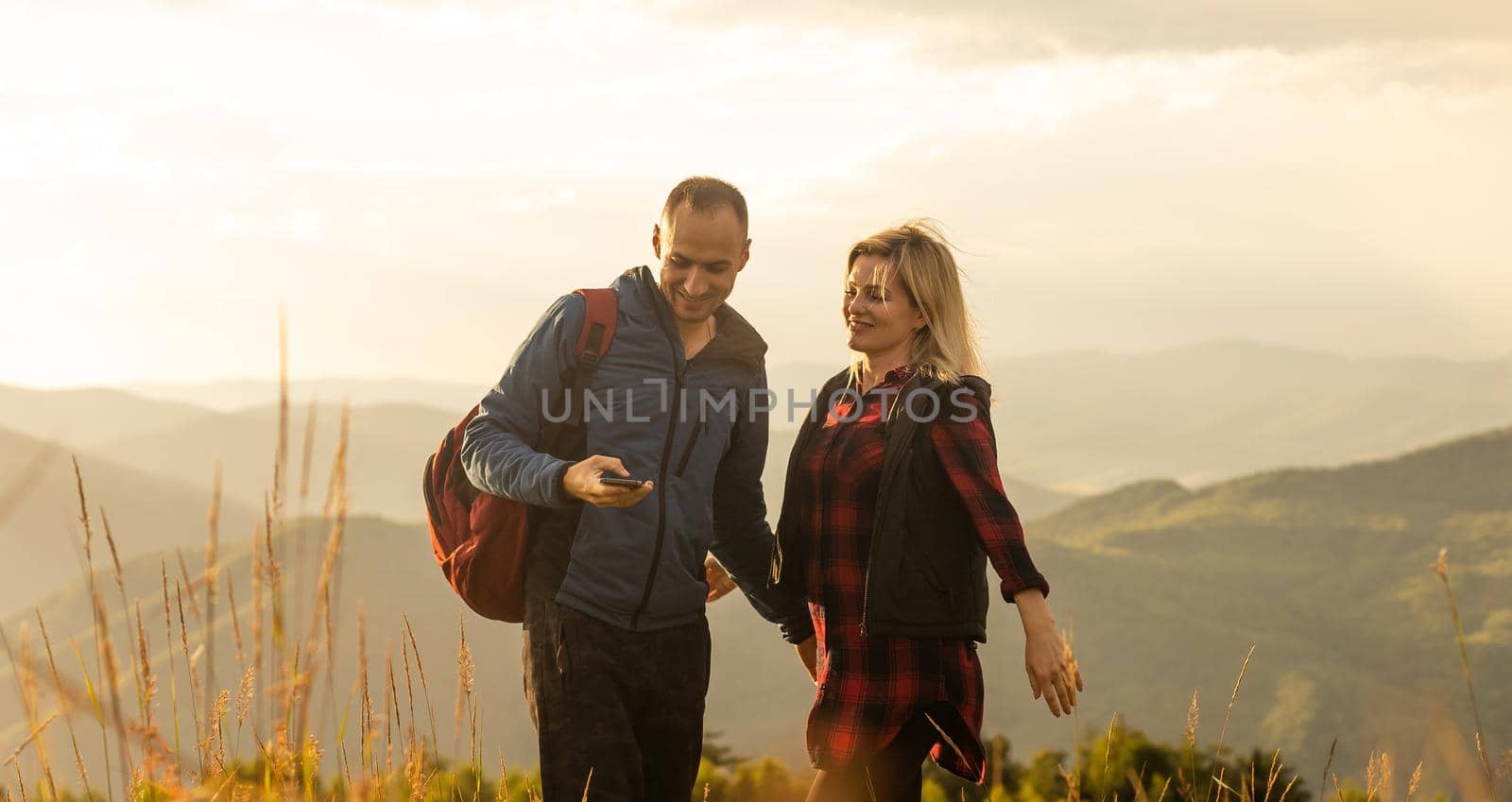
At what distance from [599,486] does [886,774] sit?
4.33 feet

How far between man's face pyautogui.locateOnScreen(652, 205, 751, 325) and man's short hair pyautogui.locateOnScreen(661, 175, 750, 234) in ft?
0.06

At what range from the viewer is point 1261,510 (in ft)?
197

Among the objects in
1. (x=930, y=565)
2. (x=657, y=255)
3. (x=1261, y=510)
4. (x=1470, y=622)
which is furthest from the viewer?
(x=1261, y=510)

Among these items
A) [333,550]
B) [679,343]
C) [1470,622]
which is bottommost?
[1470,622]

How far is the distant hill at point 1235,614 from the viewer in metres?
35.4

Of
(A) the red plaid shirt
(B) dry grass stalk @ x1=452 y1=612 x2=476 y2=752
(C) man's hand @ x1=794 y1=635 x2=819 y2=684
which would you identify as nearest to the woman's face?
(A) the red plaid shirt

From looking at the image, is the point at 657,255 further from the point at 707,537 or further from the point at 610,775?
the point at 610,775

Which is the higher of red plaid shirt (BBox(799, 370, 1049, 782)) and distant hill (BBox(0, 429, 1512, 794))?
red plaid shirt (BBox(799, 370, 1049, 782))

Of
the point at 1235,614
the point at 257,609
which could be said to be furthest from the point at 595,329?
the point at 1235,614

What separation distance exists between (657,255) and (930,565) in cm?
123

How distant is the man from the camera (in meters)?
3.15

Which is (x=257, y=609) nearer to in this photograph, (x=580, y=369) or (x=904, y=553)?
(x=580, y=369)

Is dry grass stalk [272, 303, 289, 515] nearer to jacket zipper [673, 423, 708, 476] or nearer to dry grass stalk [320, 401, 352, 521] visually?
dry grass stalk [320, 401, 352, 521]

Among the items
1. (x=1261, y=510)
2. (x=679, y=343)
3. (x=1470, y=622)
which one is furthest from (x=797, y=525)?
(x=1261, y=510)
